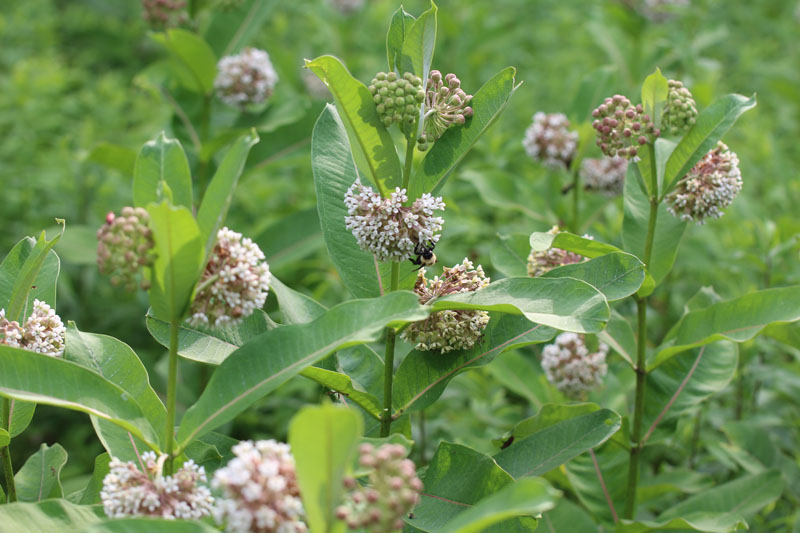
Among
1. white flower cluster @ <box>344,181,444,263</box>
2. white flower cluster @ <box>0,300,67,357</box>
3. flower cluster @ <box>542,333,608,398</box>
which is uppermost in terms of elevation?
white flower cluster @ <box>344,181,444,263</box>

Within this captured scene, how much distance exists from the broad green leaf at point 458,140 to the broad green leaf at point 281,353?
45 cm

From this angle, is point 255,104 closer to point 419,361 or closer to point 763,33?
point 419,361

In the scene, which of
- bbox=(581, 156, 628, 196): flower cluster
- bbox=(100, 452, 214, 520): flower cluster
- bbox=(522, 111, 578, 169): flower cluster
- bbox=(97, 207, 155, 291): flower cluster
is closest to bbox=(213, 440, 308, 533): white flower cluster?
bbox=(100, 452, 214, 520): flower cluster

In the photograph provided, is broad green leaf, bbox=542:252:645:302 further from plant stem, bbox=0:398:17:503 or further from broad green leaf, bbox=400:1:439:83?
plant stem, bbox=0:398:17:503

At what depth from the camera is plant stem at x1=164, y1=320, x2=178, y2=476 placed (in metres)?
1.62

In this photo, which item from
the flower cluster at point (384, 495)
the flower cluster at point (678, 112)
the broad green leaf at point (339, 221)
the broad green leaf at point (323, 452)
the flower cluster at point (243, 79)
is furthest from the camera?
the flower cluster at point (243, 79)

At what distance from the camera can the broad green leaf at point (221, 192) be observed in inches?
62.2

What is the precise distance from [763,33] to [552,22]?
2.46 meters

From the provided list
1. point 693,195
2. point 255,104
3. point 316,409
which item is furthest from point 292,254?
point 316,409

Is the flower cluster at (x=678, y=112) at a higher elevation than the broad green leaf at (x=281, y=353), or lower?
higher

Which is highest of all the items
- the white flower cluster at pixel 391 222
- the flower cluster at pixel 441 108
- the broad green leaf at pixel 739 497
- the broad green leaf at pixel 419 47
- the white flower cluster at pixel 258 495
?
the broad green leaf at pixel 419 47

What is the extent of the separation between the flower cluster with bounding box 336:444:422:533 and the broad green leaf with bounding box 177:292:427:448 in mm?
294

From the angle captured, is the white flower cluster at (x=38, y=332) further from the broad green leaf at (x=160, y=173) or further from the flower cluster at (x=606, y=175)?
the flower cluster at (x=606, y=175)

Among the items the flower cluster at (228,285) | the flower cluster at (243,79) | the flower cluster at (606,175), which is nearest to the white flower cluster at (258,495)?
the flower cluster at (228,285)
